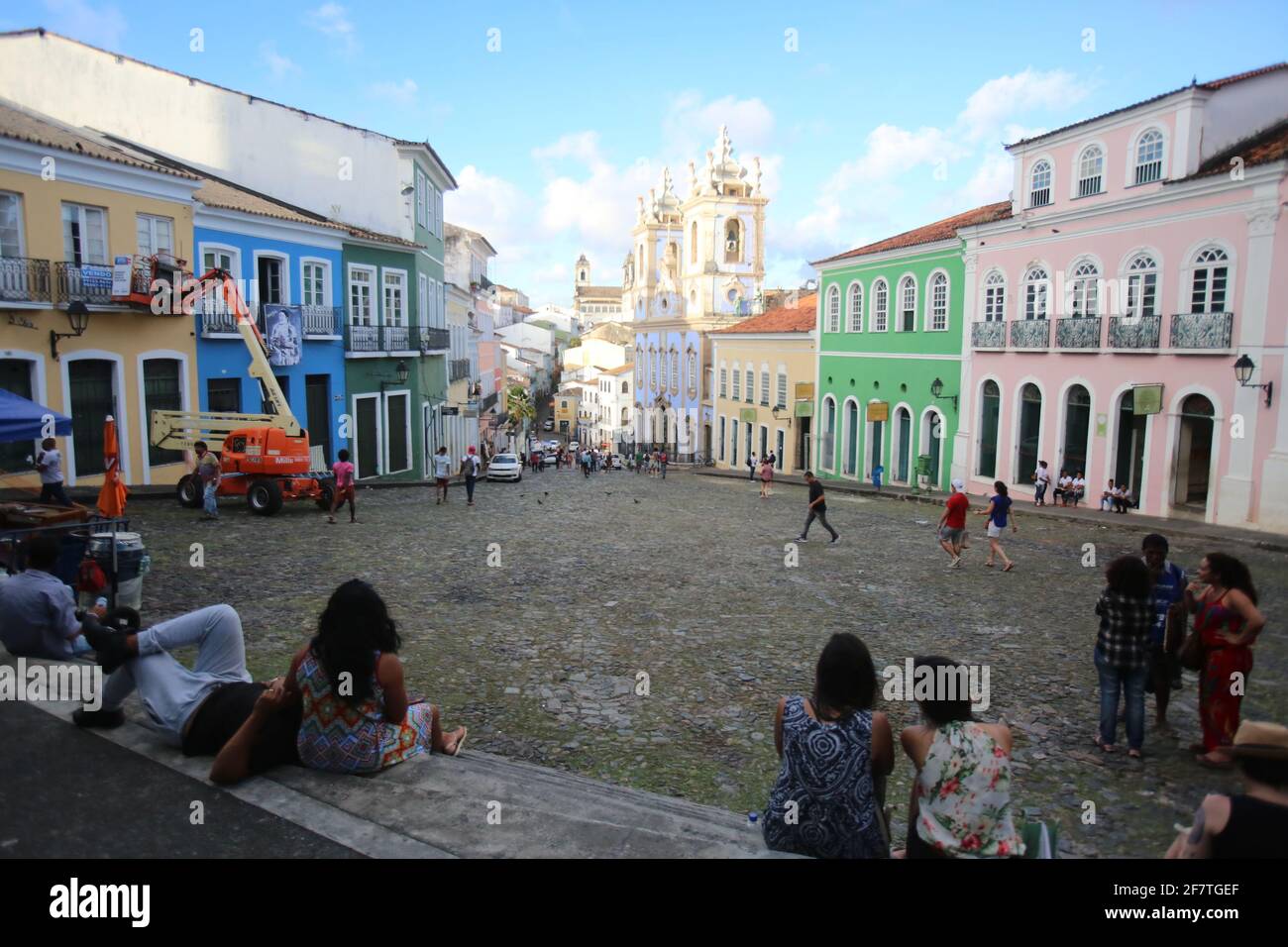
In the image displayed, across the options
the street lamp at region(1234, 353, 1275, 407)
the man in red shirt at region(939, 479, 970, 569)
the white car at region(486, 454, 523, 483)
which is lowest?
the white car at region(486, 454, 523, 483)

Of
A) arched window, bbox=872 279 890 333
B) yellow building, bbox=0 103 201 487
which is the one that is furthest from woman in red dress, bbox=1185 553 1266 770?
arched window, bbox=872 279 890 333

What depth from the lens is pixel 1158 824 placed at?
584 centimetres

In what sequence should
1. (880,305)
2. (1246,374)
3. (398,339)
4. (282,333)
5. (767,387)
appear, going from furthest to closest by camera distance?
(767,387), (880,305), (398,339), (282,333), (1246,374)

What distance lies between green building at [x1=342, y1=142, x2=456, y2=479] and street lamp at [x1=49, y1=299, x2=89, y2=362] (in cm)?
919

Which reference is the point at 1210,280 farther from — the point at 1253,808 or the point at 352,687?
the point at 352,687

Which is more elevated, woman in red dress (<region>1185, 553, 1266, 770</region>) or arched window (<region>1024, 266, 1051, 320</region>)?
arched window (<region>1024, 266, 1051, 320</region>)

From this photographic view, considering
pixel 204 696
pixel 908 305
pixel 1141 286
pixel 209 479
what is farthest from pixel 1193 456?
pixel 204 696

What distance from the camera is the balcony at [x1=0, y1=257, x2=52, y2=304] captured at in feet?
56.2

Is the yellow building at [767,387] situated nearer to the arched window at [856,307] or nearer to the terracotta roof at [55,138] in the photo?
the arched window at [856,307]

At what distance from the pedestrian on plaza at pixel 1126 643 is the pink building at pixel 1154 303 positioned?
15.3 meters

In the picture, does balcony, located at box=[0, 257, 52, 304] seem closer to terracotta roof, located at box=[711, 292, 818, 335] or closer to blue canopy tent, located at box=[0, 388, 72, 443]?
blue canopy tent, located at box=[0, 388, 72, 443]

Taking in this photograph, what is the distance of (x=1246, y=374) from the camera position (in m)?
19.4

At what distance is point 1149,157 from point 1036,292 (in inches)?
191
